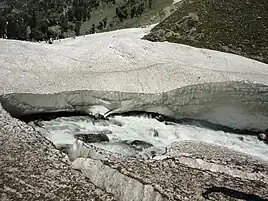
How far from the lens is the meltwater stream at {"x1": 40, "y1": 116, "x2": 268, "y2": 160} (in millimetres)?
27627

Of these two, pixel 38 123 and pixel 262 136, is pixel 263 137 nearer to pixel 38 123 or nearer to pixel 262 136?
pixel 262 136

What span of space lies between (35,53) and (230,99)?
19.9m

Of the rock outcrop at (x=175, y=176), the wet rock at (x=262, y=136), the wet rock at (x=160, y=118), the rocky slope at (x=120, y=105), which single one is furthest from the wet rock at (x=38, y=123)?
the wet rock at (x=262, y=136)

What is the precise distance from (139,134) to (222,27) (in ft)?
98.6

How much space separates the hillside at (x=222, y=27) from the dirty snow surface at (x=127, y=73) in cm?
334

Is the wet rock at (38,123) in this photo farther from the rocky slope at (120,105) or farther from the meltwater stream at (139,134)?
the rocky slope at (120,105)

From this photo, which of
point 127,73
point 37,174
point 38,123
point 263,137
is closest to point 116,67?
point 127,73

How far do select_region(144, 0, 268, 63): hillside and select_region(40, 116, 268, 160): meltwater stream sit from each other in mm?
21116

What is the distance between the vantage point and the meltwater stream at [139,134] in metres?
27.6

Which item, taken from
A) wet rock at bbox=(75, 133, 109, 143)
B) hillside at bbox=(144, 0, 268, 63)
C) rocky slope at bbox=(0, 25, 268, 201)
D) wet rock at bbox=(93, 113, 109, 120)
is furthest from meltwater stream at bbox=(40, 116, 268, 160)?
hillside at bbox=(144, 0, 268, 63)

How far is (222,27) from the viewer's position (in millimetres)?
54906

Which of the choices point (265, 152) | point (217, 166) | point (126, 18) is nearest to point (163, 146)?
point (217, 166)

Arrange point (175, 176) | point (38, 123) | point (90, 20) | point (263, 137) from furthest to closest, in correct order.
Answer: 1. point (90, 20)
2. point (263, 137)
3. point (38, 123)
4. point (175, 176)

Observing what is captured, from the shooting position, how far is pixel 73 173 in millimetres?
19781
